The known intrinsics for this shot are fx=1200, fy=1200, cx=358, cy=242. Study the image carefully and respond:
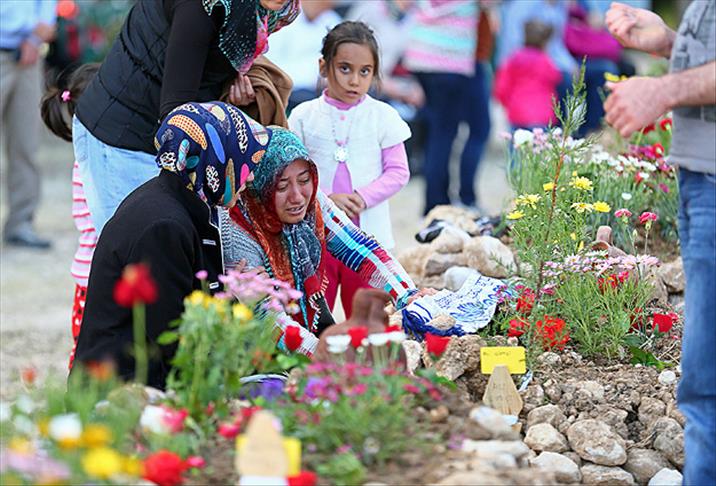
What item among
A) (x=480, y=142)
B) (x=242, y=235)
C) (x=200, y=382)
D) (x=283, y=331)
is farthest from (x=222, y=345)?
(x=480, y=142)

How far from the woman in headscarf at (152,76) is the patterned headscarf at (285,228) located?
0.29m

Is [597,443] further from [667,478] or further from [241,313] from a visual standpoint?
[241,313]

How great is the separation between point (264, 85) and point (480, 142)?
482cm

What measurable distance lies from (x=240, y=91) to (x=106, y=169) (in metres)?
0.54

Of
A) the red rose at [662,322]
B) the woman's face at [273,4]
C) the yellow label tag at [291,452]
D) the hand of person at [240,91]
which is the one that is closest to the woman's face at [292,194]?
the hand of person at [240,91]

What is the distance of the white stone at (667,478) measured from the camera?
10.6ft

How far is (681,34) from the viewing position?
2.79 meters

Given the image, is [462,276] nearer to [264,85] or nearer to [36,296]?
[264,85]

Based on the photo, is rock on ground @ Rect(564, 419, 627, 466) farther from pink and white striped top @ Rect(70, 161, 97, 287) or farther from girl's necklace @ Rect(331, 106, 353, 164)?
pink and white striped top @ Rect(70, 161, 97, 287)

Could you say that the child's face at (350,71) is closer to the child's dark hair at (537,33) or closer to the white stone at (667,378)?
the white stone at (667,378)

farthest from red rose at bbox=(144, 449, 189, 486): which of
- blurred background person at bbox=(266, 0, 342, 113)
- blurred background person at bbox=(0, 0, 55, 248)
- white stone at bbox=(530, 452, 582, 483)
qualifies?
blurred background person at bbox=(0, 0, 55, 248)

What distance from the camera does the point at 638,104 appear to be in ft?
8.98

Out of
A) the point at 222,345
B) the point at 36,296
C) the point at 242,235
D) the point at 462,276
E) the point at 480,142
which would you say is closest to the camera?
the point at 222,345

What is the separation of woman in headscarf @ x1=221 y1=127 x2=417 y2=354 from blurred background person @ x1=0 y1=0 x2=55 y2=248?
13.4ft
